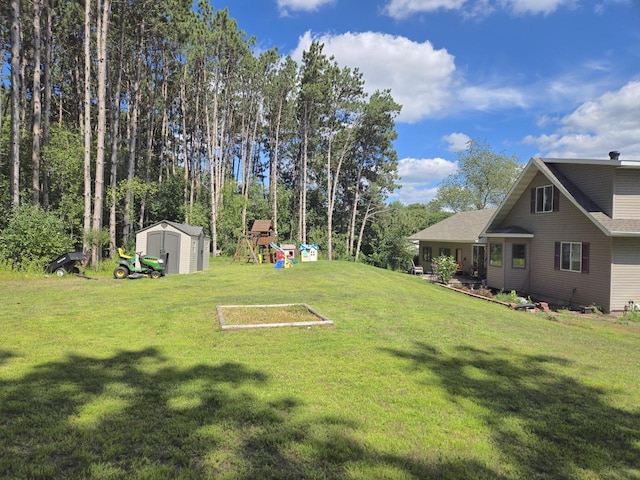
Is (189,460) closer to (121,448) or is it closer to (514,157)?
(121,448)

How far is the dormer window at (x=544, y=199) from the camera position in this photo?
16.1 m

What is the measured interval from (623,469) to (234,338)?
16.1ft

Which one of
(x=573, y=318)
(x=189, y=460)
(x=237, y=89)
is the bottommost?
(x=573, y=318)

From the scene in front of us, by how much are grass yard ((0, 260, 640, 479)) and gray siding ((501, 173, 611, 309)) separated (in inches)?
284

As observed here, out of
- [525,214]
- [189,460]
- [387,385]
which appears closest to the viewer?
[189,460]

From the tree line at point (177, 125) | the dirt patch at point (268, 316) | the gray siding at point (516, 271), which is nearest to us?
the dirt patch at point (268, 316)

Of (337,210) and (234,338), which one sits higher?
(337,210)

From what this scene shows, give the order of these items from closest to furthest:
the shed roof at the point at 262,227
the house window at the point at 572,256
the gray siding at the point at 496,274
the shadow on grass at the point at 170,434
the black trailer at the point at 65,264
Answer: the shadow on grass at the point at 170,434
the black trailer at the point at 65,264
the house window at the point at 572,256
the gray siding at the point at 496,274
the shed roof at the point at 262,227

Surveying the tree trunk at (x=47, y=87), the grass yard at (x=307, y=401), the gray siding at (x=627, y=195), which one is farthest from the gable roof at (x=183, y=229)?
the gray siding at (x=627, y=195)

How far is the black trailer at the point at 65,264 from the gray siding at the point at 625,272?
752 inches

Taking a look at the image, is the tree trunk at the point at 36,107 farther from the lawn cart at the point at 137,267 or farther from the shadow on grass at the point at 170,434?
the shadow on grass at the point at 170,434

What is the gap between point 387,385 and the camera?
438cm

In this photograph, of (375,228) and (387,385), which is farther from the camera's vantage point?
(375,228)

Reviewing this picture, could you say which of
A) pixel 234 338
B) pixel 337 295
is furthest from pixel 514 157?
pixel 234 338
